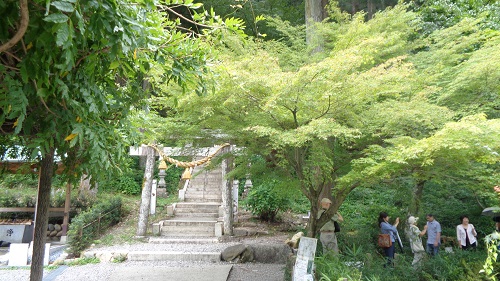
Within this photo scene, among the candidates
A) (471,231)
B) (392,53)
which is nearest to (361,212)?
(471,231)

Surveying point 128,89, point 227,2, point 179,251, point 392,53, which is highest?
point 227,2

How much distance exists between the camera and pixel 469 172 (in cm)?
560

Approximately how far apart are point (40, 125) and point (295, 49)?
285 inches

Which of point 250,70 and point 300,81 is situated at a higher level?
point 250,70

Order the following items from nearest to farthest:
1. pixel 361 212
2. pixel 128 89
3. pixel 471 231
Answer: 1. pixel 128 89
2. pixel 471 231
3. pixel 361 212

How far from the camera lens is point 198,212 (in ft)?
45.5

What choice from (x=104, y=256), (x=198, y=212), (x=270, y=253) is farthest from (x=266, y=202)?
(x=104, y=256)

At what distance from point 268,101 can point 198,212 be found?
29.8ft

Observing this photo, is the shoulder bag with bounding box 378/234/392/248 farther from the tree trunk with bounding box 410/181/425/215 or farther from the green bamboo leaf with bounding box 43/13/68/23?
the green bamboo leaf with bounding box 43/13/68/23

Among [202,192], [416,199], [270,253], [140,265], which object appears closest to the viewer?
[416,199]

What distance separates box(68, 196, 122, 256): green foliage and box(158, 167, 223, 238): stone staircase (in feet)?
6.04

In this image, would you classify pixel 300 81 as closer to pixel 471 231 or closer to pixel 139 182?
pixel 471 231

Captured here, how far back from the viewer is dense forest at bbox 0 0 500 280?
2.79 meters

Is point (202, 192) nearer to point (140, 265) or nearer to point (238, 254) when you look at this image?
point (238, 254)
